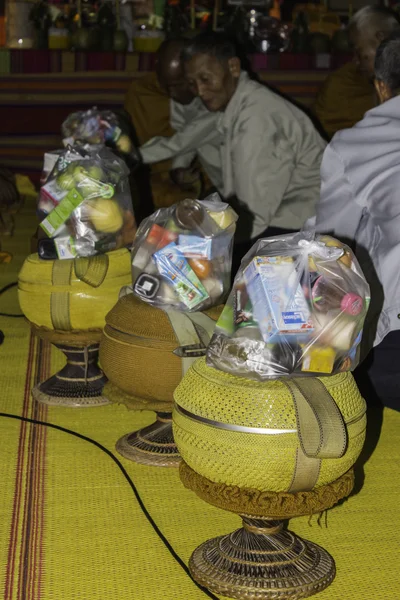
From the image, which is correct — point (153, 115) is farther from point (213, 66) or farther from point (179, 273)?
point (179, 273)

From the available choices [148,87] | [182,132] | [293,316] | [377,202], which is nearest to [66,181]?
[377,202]

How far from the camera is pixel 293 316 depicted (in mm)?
1366

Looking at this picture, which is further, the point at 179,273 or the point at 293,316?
the point at 179,273

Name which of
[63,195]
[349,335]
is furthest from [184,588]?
[63,195]

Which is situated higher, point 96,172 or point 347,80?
point 96,172

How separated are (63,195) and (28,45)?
10.7ft

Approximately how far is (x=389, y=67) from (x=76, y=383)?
996 millimetres

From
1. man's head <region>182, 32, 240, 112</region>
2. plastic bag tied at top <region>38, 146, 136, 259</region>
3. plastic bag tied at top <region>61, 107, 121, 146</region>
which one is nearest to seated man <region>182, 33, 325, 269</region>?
man's head <region>182, 32, 240, 112</region>

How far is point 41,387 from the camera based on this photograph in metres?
2.26

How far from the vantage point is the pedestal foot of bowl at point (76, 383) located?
219 cm

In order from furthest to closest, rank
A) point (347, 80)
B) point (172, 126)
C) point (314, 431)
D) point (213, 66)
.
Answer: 1. point (347, 80)
2. point (172, 126)
3. point (213, 66)
4. point (314, 431)

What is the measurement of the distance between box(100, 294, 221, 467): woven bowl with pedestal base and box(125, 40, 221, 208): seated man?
2.01m

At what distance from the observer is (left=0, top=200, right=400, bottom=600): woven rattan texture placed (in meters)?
1.45

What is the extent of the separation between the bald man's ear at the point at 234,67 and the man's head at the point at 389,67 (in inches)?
47.7
